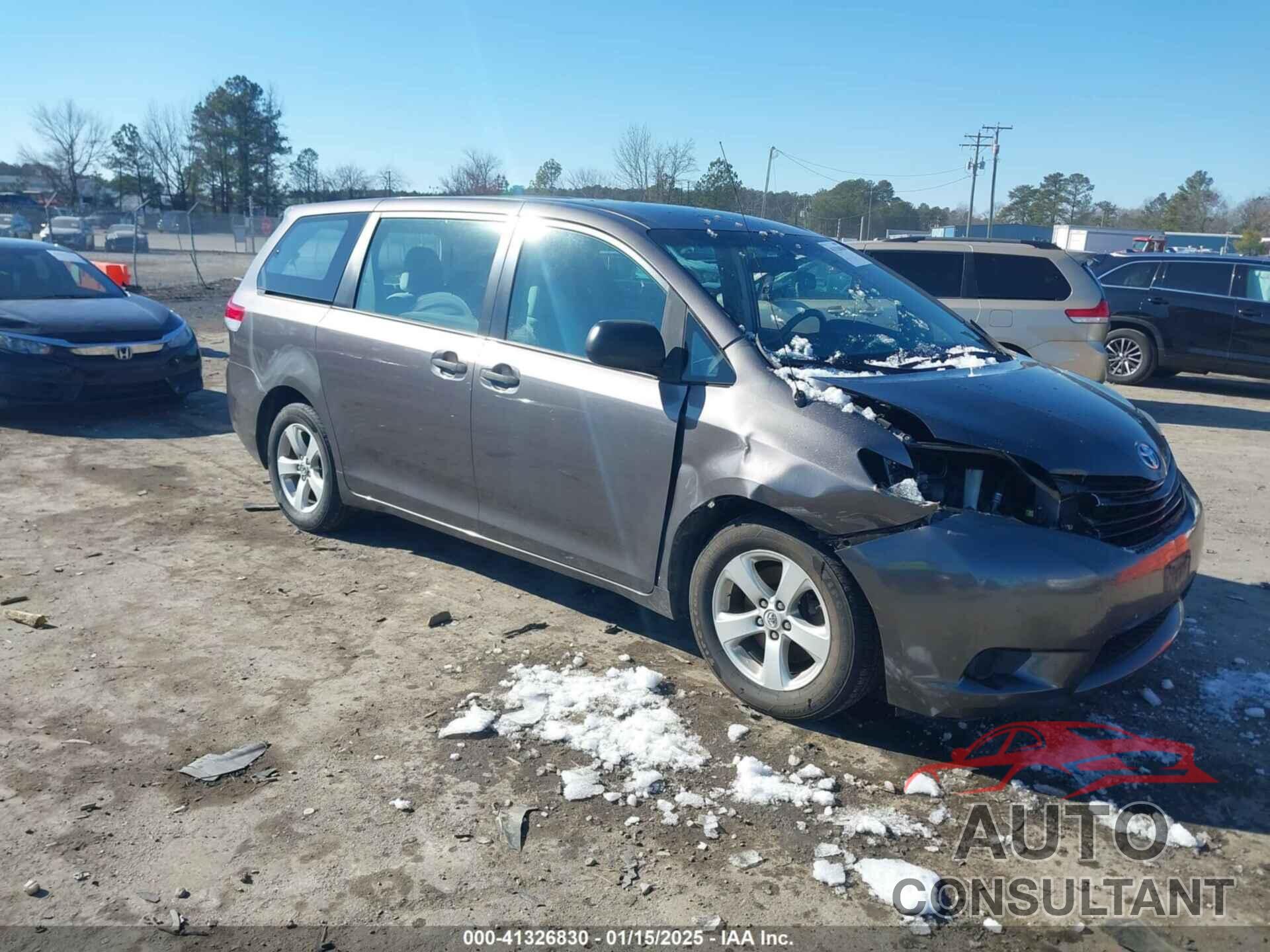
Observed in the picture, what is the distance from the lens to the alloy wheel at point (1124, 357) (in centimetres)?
1309

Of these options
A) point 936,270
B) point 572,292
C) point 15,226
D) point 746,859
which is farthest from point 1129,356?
point 15,226

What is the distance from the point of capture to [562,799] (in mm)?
3340

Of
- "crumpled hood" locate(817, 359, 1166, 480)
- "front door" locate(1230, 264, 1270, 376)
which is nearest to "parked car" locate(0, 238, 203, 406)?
"crumpled hood" locate(817, 359, 1166, 480)

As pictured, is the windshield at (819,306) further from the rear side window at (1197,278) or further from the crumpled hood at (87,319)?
the rear side window at (1197,278)

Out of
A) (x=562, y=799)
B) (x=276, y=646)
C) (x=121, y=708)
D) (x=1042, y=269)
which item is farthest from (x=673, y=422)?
(x=1042, y=269)

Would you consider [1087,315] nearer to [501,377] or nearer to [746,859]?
[501,377]

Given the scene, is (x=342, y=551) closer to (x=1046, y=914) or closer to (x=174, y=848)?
(x=174, y=848)

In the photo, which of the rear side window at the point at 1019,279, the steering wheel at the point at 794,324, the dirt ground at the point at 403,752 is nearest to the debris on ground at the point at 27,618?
the dirt ground at the point at 403,752

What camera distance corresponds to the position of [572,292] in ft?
14.8

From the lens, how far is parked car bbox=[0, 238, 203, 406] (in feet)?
27.7

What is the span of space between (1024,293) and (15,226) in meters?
41.5

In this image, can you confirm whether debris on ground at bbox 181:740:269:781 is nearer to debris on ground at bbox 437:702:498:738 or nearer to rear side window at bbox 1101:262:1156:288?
debris on ground at bbox 437:702:498:738

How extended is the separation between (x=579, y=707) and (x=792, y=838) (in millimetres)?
1065

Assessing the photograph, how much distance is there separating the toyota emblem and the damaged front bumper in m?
0.43
